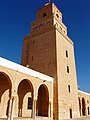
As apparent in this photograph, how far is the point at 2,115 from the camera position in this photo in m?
14.1

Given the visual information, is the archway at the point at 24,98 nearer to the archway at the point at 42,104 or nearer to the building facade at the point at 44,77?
the building facade at the point at 44,77

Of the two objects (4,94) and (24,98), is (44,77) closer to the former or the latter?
(24,98)

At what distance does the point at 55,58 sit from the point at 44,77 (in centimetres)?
348

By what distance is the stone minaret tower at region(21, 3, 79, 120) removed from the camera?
55.6 feet

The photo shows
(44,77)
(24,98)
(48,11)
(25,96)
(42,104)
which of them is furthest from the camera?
(48,11)

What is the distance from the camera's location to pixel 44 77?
15.8 m

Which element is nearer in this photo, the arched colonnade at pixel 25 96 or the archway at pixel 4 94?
the arched colonnade at pixel 25 96

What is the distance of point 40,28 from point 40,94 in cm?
1105

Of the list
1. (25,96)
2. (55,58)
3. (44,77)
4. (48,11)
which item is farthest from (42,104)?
(48,11)

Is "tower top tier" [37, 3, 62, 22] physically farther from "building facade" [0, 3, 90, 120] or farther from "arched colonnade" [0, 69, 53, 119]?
"arched colonnade" [0, 69, 53, 119]

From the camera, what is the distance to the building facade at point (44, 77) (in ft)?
45.0

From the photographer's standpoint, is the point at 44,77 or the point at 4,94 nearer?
the point at 4,94

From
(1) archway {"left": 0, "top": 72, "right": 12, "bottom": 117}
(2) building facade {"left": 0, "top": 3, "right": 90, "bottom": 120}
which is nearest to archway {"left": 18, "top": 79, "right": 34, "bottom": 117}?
(2) building facade {"left": 0, "top": 3, "right": 90, "bottom": 120}

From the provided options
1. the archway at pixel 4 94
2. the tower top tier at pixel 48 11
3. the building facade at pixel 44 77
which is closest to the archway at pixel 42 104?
the building facade at pixel 44 77
